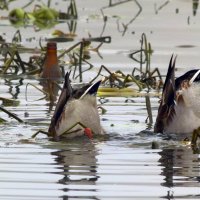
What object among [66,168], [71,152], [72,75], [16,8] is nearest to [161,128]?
[71,152]

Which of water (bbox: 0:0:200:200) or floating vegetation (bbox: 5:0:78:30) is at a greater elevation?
floating vegetation (bbox: 5:0:78:30)

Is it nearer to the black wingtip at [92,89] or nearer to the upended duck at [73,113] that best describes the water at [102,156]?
the upended duck at [73,113]

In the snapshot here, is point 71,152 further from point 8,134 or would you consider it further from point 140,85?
point 140,85

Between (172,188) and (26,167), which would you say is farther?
(26,167)

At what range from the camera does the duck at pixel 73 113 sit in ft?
32.7

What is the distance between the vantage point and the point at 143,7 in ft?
64.7

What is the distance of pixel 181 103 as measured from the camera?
33.3ft

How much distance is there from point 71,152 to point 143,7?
10.7m

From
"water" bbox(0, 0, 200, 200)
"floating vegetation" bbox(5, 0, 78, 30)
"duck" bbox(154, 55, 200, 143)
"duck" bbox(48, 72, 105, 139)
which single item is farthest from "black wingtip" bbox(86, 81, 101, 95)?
"floating vegetation" bbox(5, 0, 78, 30)

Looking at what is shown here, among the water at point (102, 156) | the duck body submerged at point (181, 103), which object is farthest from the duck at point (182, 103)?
the water at point (102, 156)

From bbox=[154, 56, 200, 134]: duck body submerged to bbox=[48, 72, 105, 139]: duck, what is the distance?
0.63 meters

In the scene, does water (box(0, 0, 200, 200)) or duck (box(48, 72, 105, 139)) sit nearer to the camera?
water (box(0, 0, 200, 200))

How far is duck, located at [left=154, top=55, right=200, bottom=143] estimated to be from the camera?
1009 cm

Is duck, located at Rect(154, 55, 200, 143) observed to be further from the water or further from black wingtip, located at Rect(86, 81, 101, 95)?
black wingtip, located at Rect(86, 81, 101, 95)
